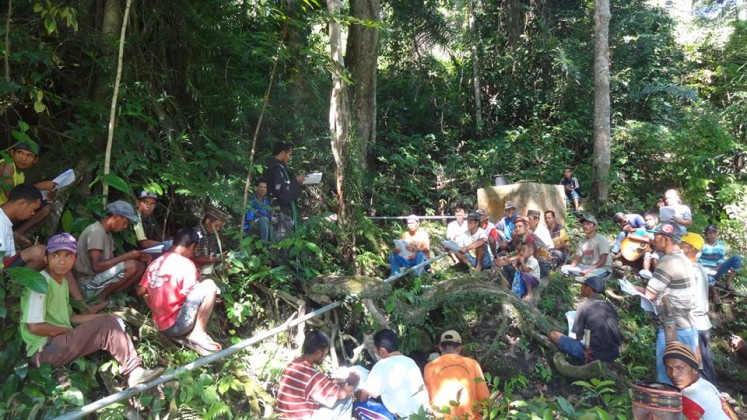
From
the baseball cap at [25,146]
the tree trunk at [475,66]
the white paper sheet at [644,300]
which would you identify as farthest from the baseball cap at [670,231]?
the tree trunk at [475,66]

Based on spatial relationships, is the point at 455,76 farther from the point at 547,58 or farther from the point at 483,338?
the point at 483,338

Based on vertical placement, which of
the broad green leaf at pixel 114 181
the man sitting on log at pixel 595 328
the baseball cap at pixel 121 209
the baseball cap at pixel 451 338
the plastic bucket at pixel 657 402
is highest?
the broad green leaf at pixel 114 181

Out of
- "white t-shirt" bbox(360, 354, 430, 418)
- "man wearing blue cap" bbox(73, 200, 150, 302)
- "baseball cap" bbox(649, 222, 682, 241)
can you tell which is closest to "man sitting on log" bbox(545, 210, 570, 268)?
"baseball cap" bbox(649, 222, 682, 241)

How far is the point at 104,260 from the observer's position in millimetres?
4410

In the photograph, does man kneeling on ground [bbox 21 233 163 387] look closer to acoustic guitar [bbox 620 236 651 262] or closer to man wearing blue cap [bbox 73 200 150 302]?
man wearing blue cap [bbox 73 200 150 302]

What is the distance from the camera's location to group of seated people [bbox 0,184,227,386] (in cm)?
355

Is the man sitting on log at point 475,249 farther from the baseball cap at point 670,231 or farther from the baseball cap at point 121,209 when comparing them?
the baseball cap at point 121,209

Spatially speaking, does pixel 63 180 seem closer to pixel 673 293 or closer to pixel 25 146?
pixel 25 146

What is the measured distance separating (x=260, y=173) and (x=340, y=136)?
1.13 metres

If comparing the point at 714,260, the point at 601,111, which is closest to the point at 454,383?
the point at 714,260

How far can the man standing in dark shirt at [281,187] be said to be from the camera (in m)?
6.14

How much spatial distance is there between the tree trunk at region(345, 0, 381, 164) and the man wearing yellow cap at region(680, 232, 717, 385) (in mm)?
5487

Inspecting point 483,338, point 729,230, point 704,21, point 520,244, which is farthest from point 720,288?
point 704,21

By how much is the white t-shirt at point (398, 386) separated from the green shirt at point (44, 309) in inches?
91.2
